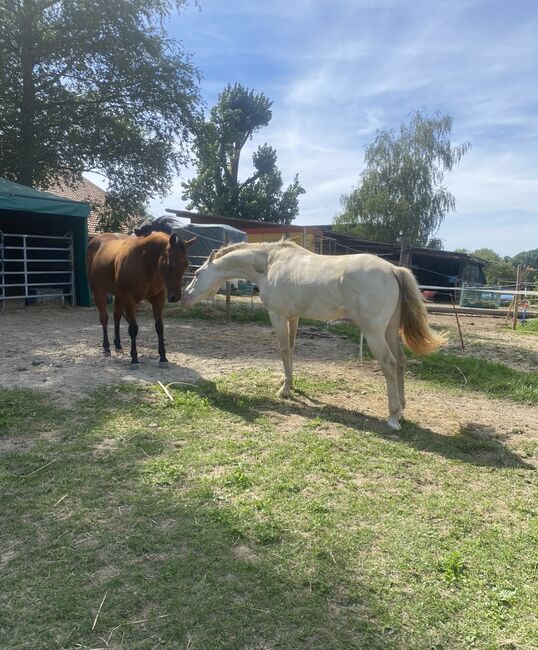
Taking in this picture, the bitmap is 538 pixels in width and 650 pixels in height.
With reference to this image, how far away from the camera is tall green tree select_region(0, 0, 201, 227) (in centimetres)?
1359

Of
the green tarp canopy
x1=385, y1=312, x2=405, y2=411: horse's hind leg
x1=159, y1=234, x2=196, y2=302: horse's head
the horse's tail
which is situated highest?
the green tarp canopy

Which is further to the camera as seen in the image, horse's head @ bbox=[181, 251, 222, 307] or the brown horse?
horse's head @ bbox=[181, 251, 222, 307]

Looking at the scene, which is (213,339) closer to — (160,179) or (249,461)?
(249,461)

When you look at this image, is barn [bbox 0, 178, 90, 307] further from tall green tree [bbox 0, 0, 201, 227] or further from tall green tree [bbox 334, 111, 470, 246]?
tall green tree [bbox 334, 111, 470, 246]

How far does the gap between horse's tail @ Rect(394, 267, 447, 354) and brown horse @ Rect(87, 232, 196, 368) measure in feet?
8.42

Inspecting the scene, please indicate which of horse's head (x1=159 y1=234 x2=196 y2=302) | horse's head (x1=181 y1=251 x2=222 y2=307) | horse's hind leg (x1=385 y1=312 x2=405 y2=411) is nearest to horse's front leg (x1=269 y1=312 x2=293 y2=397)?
horse's head (x1=181 y1=251 x2=222 y2=307)

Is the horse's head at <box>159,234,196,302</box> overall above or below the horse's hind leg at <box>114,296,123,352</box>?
above

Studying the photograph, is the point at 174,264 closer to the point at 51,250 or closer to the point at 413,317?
the point at 413,317

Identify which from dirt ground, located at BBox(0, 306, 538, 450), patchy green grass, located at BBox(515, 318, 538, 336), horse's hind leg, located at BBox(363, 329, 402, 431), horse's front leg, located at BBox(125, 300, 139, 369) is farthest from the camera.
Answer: patchy green grass, located at BBox(515, 318, 538, 336)

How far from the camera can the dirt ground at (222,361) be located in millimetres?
4703

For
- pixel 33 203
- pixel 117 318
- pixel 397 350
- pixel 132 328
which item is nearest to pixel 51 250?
pixel 33 203

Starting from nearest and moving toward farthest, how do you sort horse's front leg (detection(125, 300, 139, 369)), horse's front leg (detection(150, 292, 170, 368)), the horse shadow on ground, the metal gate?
the horse shadow on ground
horse's front leg (detection(125, 300, 139, 369))
horse's front leg (detection(150, 292, 170, 368))
the metal gate

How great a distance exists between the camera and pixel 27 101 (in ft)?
45.7

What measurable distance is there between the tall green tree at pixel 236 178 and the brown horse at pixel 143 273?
84.4 feet
